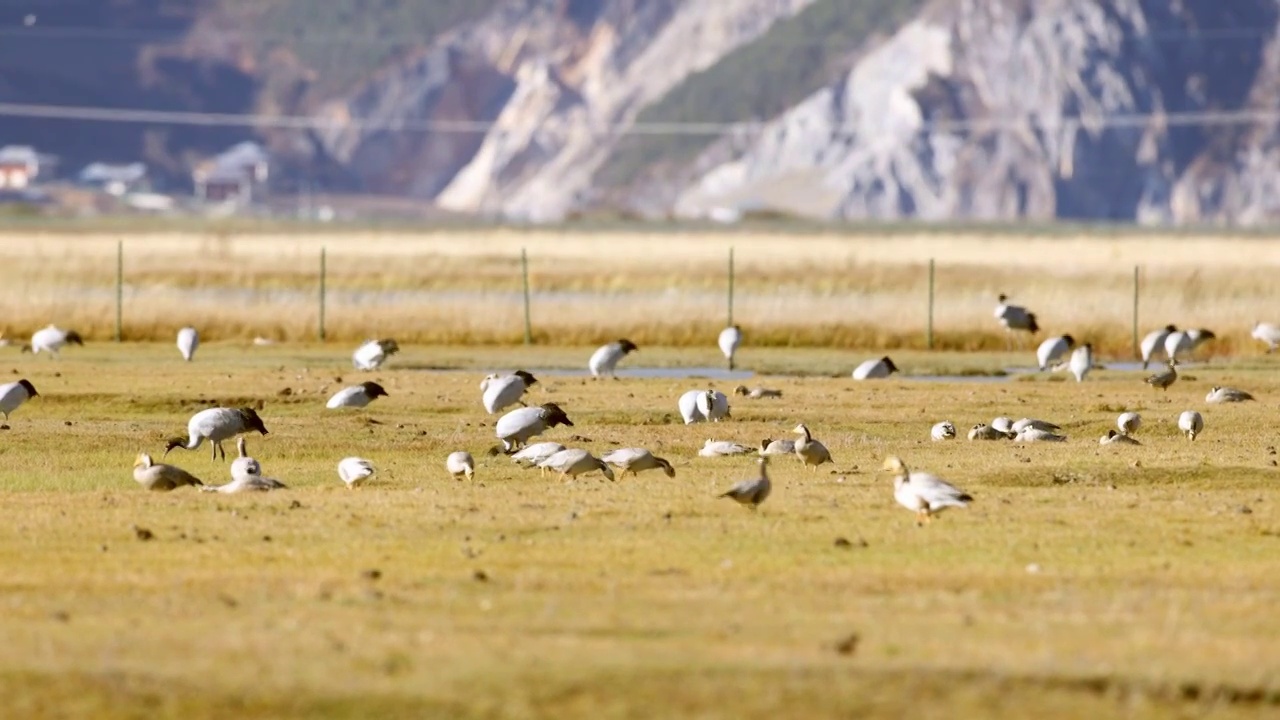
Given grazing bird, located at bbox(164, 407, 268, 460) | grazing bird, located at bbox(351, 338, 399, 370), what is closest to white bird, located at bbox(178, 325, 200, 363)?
grazing bird, located at bbox(351, 338, 399, 370)

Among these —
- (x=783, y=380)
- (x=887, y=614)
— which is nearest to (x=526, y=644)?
(x=887, y=614)

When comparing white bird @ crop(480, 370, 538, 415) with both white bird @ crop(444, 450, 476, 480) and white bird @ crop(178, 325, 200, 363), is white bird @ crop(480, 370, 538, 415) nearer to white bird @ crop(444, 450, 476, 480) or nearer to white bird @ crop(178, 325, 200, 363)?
white bird @ crop(444, 450, 476, 480)

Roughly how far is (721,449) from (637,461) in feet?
8.69

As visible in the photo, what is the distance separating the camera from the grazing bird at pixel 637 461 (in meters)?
22.5

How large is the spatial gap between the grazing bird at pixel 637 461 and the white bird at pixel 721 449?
216 centimetres

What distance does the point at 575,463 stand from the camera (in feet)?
72.9

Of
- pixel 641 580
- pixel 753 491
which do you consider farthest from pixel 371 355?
pixel 641 580

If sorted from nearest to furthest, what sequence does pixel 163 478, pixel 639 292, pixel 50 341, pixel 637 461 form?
pixel 163 478, pixel 637 461, pixel 50 341, pixel 639 292

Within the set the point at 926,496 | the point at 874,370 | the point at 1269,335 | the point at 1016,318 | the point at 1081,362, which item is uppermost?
the point at 1016,318

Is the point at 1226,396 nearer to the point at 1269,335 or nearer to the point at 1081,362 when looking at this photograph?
the point at 1081,362

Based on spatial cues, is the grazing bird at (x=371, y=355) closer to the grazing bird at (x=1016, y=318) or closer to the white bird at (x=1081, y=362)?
the white bird at (x=1081, y=362)

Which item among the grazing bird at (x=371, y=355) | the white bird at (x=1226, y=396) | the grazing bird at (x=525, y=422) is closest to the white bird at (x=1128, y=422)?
the white bird at (x=1226, y=396)

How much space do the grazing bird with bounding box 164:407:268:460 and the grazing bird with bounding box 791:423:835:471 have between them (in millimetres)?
5481

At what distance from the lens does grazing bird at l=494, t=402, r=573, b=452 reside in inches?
966
